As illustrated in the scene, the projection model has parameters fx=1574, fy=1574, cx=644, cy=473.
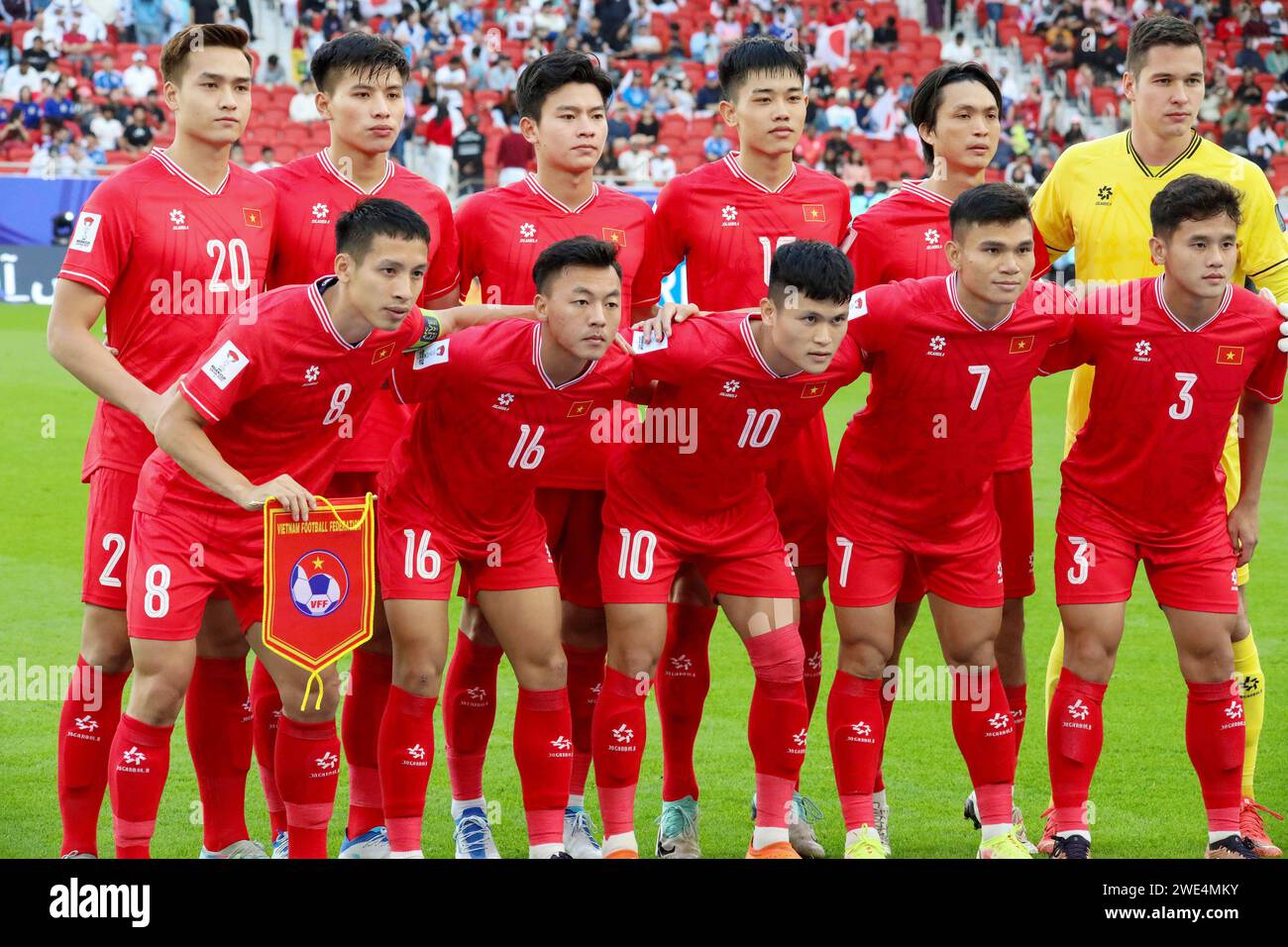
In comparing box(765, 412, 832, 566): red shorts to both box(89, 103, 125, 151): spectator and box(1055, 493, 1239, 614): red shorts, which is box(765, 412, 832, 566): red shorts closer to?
box(1055, 493, 1239, 614): red shorts

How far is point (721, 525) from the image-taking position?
5184 mm

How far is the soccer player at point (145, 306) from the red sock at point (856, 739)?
1944 mm

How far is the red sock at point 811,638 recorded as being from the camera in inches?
221

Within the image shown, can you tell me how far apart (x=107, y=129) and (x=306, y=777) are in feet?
62.8

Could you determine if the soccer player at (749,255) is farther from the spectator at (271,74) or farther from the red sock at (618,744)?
the spectator at (271,74)

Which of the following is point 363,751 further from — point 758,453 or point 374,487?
point 758,453

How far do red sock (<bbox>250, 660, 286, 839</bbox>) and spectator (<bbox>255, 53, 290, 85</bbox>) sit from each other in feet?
65.2

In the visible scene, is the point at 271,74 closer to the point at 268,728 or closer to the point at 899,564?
the point at 268,728

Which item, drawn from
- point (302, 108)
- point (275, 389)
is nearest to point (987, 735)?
point (275, 389)

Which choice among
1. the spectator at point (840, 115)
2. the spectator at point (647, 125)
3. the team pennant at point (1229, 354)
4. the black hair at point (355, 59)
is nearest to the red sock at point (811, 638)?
the team pennant at point (1229, 354)

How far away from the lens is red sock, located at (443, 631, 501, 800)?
17.6 feet

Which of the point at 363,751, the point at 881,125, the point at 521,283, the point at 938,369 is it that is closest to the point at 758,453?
the point at 938,369

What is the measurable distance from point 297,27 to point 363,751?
20.9 m

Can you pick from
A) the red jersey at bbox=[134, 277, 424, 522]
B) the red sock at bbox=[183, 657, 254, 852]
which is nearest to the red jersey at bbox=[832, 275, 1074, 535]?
the red jersey at bbox=[134, 277, 424, 522]
